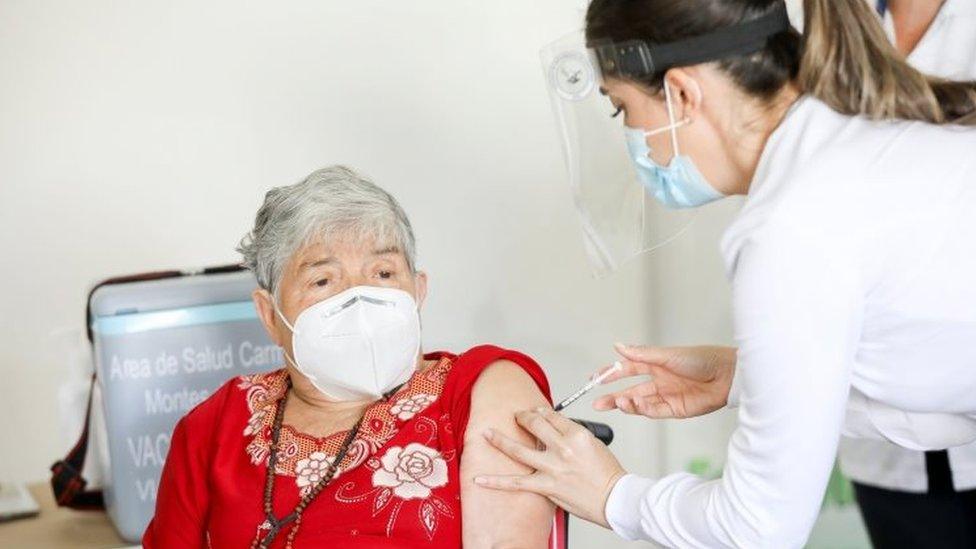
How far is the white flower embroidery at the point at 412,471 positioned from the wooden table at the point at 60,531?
0.72 metres

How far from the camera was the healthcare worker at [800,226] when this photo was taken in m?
1.40

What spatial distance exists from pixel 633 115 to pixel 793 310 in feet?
1.28

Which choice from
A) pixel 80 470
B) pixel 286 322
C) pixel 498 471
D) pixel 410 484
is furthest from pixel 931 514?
pixel 80 470

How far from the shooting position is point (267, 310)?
2127 mm

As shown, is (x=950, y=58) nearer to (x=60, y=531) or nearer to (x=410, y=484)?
(x=410, y=484)

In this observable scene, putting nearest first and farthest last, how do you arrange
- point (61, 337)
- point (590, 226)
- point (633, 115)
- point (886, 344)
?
point (886, 344)
point (633, 115)
point (590, 226)
point (61, 337)

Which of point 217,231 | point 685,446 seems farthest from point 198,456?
point 685,446

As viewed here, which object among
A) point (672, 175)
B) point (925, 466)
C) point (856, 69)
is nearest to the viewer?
point (856, 69)

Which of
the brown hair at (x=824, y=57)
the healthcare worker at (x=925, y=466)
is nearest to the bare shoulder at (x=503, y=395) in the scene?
the brown hair at (x=824, y=57)

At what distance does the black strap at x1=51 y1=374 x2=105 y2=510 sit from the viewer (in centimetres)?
244

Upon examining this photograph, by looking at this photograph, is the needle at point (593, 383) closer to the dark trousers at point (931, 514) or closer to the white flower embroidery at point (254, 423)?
the white flower embroidery at point (254, 423)

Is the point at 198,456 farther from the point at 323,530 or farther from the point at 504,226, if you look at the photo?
the point at 504,226

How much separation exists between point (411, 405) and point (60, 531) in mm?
872

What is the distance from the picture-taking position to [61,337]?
2.62 meters
